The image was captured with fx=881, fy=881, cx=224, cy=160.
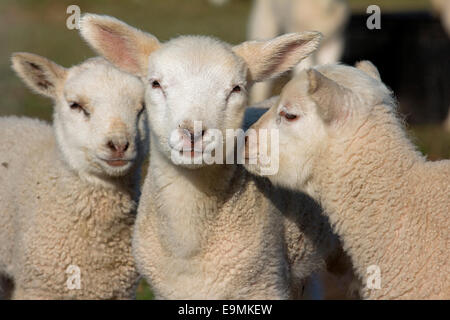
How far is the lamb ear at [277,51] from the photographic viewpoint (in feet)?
17.0

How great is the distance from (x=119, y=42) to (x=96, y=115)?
0.49 metres

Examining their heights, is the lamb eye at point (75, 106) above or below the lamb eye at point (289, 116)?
below

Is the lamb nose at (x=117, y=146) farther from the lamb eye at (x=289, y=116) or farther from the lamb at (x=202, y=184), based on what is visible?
the lamb eye at (x=289, y=116)

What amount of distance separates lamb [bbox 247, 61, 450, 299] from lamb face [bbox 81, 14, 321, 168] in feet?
1.06

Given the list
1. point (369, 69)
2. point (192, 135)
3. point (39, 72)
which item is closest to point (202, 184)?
point (192, 135)

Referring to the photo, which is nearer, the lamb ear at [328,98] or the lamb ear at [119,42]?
the lamb ear at [328,98]

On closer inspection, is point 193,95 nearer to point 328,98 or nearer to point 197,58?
point 197,58

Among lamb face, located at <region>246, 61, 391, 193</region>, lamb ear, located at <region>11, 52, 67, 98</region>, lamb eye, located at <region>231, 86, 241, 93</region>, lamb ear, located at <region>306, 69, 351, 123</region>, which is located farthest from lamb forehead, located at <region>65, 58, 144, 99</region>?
lamb ear, located at <region>306, 69, 351, 123</region>

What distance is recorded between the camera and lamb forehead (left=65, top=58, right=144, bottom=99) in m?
5.59

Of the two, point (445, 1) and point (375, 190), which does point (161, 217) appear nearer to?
point (375, 190)

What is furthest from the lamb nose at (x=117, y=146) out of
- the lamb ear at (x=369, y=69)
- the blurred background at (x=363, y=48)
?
the blurred background at (x=363, y=48)

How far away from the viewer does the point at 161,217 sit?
5105 millimetres

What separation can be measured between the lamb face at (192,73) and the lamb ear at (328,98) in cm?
48

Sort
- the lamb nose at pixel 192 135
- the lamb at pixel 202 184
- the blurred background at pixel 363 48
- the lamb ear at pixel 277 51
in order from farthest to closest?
the blurred background at pixel 363 48 < the lamb ear at pixel 277 51 < the lamb at pixel 202 184 < the lamb nose at pixel 192 135
